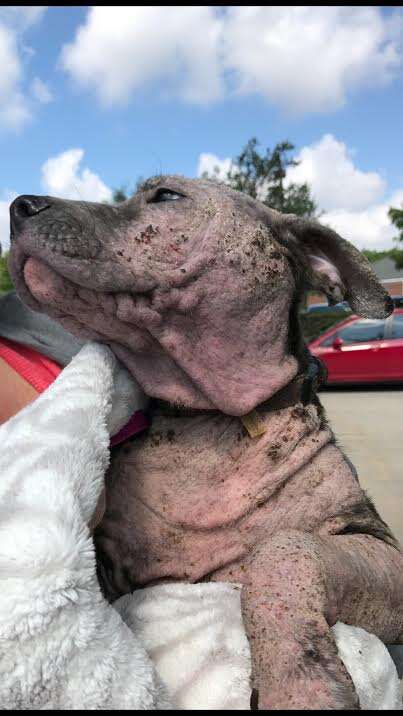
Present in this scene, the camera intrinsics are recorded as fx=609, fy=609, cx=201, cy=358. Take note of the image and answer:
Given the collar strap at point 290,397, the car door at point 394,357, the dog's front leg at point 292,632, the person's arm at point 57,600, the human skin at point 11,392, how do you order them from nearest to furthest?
the person's arm at point 57,600, the dog's front leg at point 292,632, the collar strap at point 290,397, the human skin at point 11,392, the car door at point 394,357

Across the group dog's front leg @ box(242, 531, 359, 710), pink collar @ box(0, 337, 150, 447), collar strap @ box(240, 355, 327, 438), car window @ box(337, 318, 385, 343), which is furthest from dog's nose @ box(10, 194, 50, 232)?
car window @ box(337, 318, 385, 343)

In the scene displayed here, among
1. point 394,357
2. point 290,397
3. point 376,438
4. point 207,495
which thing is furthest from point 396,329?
point 207,495

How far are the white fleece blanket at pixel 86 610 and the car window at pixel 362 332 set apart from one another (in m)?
11.0

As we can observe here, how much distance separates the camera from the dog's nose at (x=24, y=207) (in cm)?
176

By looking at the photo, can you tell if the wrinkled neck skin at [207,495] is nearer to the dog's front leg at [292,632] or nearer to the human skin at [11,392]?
the dog's front leg at [292,632]

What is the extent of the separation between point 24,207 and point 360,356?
11.0 meters

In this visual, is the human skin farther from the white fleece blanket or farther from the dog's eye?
the dog's eye

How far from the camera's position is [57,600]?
3.78ft

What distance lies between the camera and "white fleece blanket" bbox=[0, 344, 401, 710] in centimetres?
112

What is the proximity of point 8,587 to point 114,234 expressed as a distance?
1.07 m

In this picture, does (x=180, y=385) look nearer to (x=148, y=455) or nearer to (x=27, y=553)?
(x=148, y=455)

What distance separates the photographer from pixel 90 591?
4.05 ft

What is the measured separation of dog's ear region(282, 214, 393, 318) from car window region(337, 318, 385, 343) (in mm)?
10393

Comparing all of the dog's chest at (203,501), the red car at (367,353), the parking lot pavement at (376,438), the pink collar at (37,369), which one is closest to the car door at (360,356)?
the red car at (367,353)
